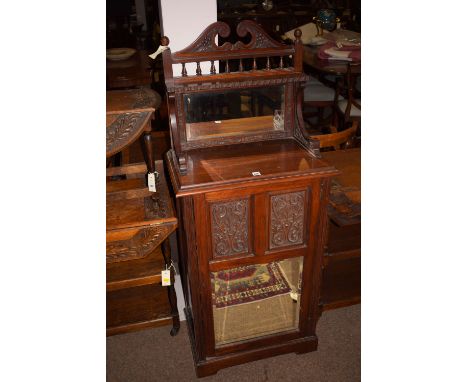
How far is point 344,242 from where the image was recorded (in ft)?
8.61

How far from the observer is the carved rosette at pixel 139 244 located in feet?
5.91

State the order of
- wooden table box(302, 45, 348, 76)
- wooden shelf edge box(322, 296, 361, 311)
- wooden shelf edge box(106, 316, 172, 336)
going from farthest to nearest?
wooden table box(302, 45, 348, 76), wooden shelf edge box(322, 296, 361, 311), wooden shelf edge box(106, 316, 172, 336)

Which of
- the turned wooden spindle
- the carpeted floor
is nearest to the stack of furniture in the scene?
the carpeted floor

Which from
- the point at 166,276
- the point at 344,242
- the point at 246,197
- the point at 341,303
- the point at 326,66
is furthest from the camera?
the point at 326,66

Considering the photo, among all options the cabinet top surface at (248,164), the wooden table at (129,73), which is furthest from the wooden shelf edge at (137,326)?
the wooden table at (129,73)

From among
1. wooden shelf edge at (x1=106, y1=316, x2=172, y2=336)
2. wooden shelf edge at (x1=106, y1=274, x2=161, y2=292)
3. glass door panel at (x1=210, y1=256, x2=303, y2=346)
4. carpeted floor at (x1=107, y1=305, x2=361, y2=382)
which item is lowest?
carpeted floor at (x1=107, y1=305, x2=361, y2=382)

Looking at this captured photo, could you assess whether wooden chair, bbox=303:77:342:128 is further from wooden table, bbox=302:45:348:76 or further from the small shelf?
the small shelf

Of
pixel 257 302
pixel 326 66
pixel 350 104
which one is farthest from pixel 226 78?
pixel 326 66

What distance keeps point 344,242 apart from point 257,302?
0.81 metres

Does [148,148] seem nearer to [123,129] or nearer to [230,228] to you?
[123,129]

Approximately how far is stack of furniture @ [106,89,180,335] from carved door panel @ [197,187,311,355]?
0.25m

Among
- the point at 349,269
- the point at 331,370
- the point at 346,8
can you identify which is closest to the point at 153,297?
the point at 331,370

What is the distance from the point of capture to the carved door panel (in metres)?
1.71

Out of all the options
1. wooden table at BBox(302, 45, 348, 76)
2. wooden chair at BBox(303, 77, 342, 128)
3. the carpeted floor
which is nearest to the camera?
the carpeted floor
